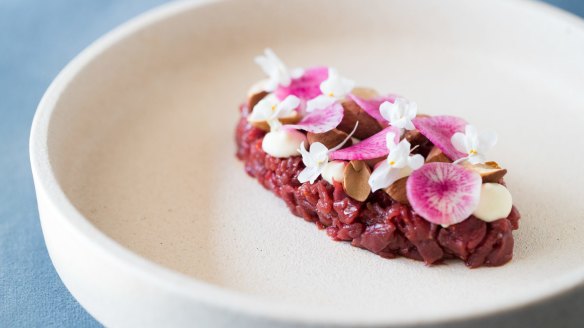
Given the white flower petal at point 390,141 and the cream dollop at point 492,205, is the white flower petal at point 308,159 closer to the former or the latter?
the white flower petal at point 390,141

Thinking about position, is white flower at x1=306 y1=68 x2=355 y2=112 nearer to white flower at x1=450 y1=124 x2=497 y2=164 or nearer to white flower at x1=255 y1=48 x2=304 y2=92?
white flower at x1=255 y1=48 x2=304 y2=92

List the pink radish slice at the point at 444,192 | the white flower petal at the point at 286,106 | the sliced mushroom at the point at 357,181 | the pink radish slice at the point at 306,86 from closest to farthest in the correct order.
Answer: the pink radish slice at the point at 444,192
the sliced mushroom at the point at 357,181
the white flower petal at the point at 286,106
the pink radish slice at the point at 306,86

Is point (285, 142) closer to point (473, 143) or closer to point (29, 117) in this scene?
point (473, 143)

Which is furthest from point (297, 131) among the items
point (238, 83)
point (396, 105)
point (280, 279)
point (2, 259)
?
point (2, 259)

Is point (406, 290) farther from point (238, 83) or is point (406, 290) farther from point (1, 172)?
point (1, 172)

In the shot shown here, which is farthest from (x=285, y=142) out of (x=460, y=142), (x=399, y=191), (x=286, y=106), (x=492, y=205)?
(x=492, y=205)

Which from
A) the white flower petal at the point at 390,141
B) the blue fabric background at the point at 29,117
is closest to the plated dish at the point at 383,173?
the white flower petal at the point at 390,141
